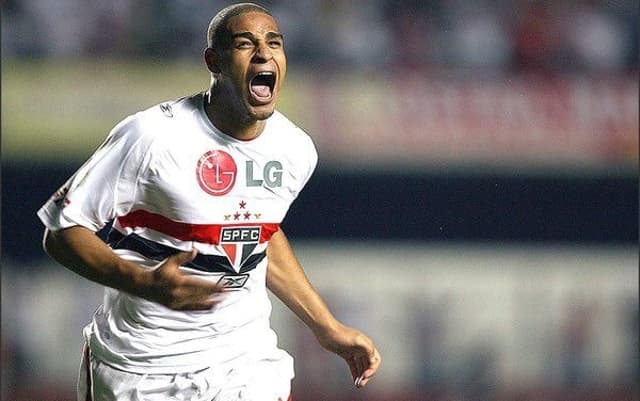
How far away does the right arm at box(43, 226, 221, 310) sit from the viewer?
3387 millimetres

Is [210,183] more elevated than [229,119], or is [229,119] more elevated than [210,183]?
[229,119]

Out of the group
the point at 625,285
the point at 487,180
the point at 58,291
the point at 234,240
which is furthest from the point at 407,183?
the point at 234,240

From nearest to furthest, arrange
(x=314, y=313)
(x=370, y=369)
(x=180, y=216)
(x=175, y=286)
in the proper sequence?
(x=175, y=286)
(x=180, y=216)
(x=370, y=369)
(x=314, y=313)

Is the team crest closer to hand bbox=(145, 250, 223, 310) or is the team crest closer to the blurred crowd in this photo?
hand bbox=(145, 250, 223, 310)

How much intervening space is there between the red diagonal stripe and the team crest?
0.02 m

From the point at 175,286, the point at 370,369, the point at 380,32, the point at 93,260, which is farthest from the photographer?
the point at 380,32

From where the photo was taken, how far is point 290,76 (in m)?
10.9

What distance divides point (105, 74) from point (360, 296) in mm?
3198

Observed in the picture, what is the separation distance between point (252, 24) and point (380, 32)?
25.3 feet

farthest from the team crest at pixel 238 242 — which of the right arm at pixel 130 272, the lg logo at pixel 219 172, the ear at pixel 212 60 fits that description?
the ear at pixel 212 60

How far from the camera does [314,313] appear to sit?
4.16 metres

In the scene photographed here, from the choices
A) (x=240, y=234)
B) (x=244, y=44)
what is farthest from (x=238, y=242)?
(x=244, y=44)

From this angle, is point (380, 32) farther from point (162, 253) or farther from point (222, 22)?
point (162, 253)

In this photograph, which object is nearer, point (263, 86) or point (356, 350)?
point (263, 86)
